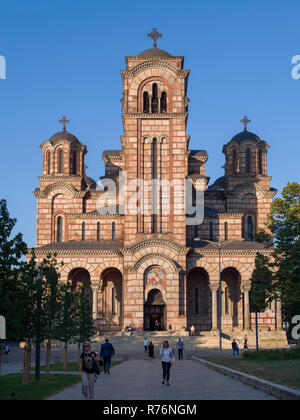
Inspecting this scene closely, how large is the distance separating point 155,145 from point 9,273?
39.1m

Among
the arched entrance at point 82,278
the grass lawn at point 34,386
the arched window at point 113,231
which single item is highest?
the arched window at point 113,231

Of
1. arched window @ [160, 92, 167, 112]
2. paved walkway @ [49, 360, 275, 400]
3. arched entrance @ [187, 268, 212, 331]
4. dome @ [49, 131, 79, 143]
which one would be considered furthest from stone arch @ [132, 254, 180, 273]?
paved walkway @ [49, 360, 275, 400]

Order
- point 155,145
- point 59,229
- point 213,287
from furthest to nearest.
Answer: point 59,229 < point 155,145 < point 213,287

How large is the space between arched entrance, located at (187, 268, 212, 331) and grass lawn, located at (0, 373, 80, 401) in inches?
1385

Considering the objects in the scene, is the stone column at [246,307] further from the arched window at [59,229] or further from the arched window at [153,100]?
the arched window at [59,229]

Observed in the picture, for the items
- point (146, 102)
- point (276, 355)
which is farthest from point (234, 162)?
point (276, 355)

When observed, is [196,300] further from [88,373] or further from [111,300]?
[88,373]

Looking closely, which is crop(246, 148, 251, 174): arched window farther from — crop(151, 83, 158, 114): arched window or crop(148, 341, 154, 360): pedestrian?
crop(148, 341, 154, 360): pedestrian

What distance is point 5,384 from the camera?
839 inches

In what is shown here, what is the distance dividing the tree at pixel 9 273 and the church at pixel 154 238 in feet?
112

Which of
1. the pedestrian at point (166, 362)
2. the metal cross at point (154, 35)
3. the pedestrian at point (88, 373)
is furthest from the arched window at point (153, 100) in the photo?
the pedestrian at point (88, 373)

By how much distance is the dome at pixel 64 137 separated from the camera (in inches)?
2603

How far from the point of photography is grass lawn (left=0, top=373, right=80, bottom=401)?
17.4 metres

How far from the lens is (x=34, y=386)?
2034 cm
